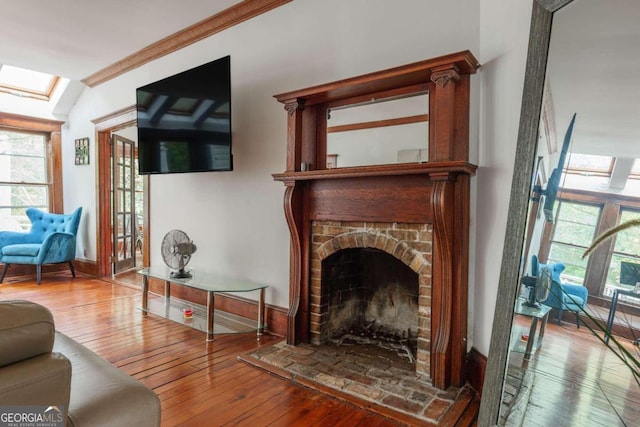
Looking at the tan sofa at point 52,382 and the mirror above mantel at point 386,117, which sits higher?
the mirror above mantel at point 386,117

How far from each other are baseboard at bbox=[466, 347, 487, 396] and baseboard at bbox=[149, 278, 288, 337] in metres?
1.37

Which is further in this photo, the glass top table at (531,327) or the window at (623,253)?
the glass top table at (531,327)

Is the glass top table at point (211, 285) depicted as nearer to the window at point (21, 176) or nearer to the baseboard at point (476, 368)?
the baseboard at point (476, 368)

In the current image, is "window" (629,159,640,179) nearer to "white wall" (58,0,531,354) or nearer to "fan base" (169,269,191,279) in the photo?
"white wall" (58,0,531,354)

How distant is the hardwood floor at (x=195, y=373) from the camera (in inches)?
71.2

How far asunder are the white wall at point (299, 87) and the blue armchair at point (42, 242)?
174 cm

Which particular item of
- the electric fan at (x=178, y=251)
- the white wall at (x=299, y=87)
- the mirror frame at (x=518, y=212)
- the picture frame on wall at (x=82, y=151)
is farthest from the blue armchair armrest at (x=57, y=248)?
the mirror frame at (x=518, y=212)

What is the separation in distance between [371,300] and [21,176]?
562 centimetres

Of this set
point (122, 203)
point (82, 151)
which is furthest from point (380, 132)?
point (82, 151)

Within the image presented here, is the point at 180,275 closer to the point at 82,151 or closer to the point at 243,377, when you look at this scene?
the point at 243,377

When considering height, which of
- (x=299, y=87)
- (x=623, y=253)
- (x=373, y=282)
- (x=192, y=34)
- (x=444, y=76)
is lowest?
(x=373, y=282)

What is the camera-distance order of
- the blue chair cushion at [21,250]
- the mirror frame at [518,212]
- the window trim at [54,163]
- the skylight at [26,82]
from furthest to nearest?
the window trim at [54,163] < the skylight at [26,82] < the blue chair cushion at [21,250] < the mirror frame at [518,212]

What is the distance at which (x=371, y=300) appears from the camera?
114 inches

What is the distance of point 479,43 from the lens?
209 cm
